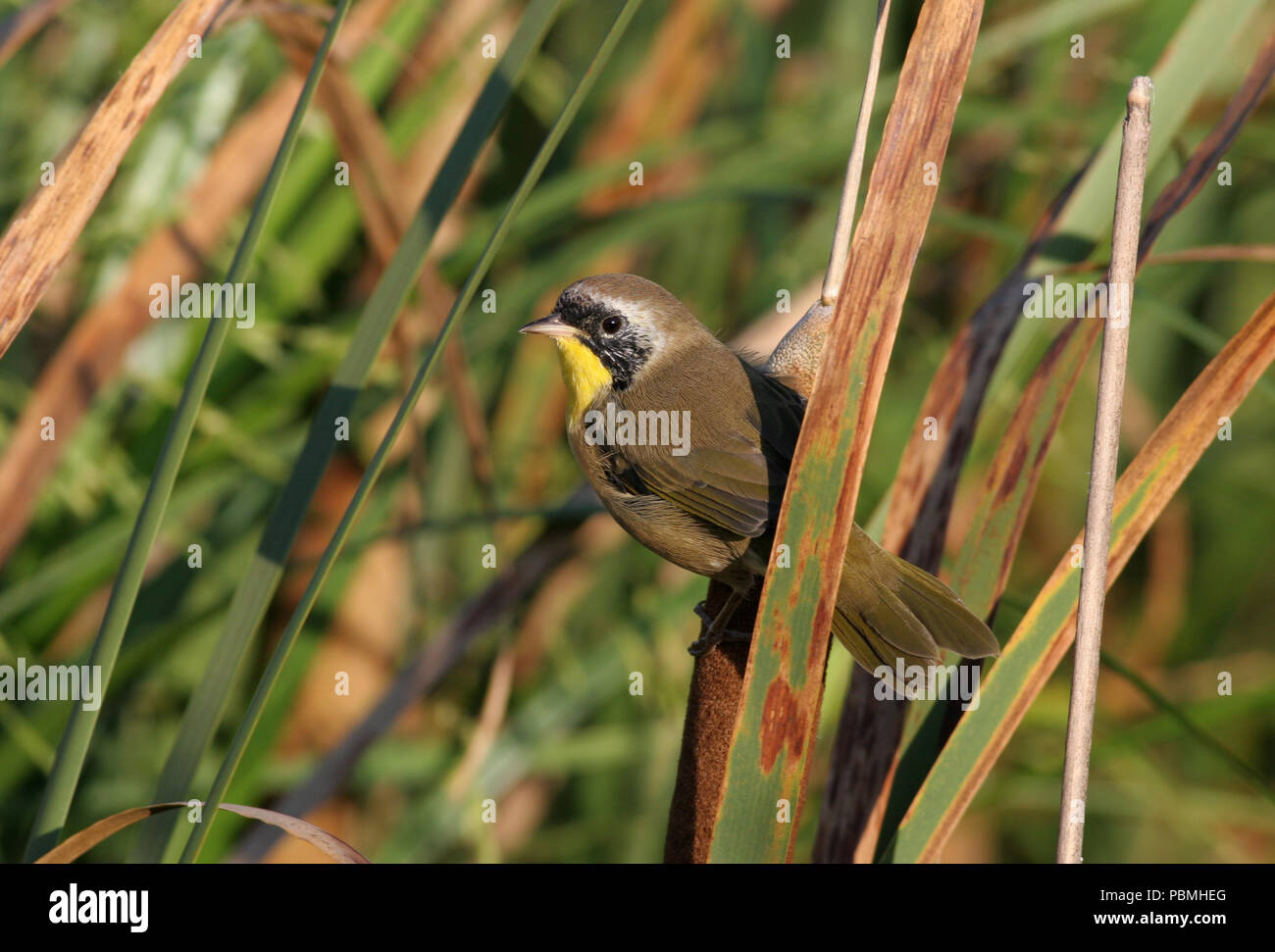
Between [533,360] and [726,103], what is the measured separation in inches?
46.1

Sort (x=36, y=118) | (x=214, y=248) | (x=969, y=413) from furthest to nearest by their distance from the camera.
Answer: (x=36, y=118) → (x=214, y=248) → (x=969, y=413)

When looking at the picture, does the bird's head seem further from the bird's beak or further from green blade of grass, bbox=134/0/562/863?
green blade of grass, bbox=134/0/562/863

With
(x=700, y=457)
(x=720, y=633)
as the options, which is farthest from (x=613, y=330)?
A: (x=720, y=633)

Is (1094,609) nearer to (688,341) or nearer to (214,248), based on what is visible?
(688,341)

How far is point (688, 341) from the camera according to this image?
1969 millimetres

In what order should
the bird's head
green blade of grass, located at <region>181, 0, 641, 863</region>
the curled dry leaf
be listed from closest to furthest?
green blade of grass, located at <region>181, 0, 641, 863</region> < the curled dry leaf < the bird's head

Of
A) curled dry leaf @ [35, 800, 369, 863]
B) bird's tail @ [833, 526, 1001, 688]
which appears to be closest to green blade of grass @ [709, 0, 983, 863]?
bird's tail @ [833, 526, 1001, 688]

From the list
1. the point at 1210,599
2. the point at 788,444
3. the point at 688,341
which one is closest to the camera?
the point at 788,444

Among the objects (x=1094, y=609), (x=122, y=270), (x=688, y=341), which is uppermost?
(x=122, y=270)

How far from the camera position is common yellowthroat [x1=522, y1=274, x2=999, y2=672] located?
5.08 feet

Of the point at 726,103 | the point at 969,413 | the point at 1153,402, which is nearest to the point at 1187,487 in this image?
the point at 1153,402

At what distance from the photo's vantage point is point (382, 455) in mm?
1169

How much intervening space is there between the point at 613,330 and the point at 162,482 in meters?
0.97

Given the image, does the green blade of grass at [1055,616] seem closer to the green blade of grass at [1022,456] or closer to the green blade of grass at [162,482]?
the green blade of grass at [1022,456]
